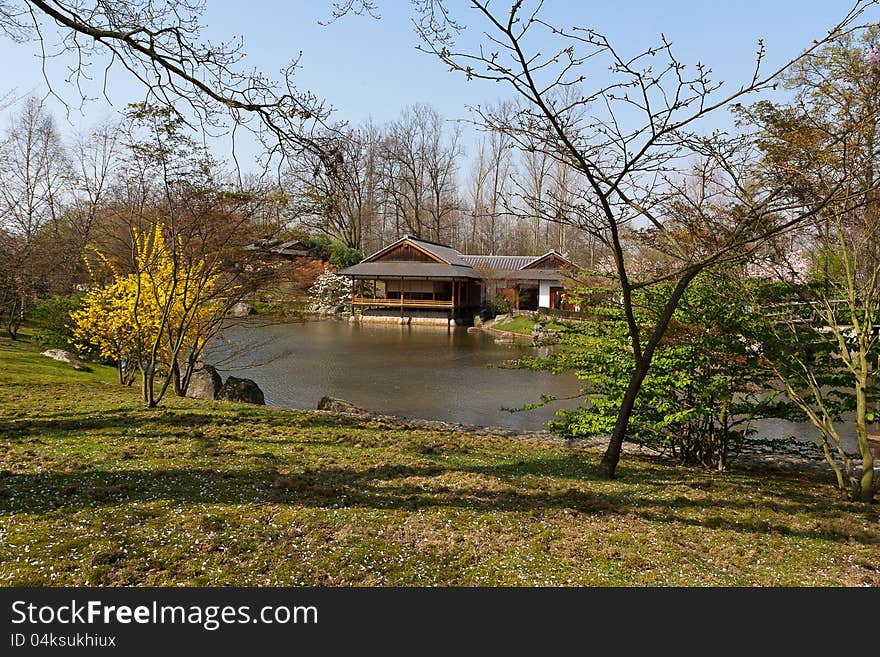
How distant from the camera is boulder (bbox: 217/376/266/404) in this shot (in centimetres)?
1120

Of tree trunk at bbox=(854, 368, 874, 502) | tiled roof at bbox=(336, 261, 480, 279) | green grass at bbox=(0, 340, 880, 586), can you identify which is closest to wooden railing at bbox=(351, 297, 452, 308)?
tiled roof at bbox=(336, 261, 480, 279)

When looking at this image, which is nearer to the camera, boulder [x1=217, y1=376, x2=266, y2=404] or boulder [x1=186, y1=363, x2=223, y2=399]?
boulder [x1=217, y1=376, x2=266, y2=404]

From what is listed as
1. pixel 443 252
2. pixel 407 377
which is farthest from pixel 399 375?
pixel 443 252

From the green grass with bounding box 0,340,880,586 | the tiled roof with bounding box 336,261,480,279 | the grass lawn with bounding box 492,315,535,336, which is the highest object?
the tiled roof with bounding box 336,261,480,279

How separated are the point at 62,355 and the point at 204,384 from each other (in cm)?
518

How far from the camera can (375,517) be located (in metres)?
4.16

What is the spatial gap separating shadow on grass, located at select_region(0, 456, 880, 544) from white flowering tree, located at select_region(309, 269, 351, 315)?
2982cm

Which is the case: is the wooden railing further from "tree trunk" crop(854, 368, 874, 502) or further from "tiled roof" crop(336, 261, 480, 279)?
"tree trunk" crop(854, 368, 874, 502)

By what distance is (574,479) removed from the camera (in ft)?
19.2

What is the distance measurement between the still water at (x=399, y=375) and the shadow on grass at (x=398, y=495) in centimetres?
275

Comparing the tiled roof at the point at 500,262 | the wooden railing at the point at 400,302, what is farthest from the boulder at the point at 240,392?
the tiled roof at the point at 500,262

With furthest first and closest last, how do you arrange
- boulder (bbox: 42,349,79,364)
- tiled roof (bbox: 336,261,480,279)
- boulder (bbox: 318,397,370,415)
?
tiled roof (bbox: 336,261,480,279)
boulder (bbox: 42,349,79,364)
boulder (bbox: 318,397,370,415)

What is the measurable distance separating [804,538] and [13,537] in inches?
205

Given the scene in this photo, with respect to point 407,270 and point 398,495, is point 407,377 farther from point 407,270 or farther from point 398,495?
point 407,270
